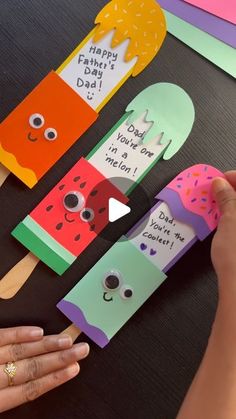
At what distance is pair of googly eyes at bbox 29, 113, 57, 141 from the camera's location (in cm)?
58

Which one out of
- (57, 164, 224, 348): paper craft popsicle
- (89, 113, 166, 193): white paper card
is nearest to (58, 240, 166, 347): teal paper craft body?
(57, 164, 224, 348): paper craft popsicle

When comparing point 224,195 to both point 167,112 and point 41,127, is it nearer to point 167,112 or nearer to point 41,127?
point 167,112

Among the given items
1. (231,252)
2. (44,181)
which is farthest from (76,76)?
(231,252)

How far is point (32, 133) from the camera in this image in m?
0.58

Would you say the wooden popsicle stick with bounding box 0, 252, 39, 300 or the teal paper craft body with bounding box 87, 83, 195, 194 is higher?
the teal paper craft body with bounding box 87, 83, 195, 194

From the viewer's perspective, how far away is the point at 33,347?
1.88ft

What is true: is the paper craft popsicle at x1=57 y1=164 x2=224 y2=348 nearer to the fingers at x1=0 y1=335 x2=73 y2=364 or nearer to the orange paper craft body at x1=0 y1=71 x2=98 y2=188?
the fingers at x1=0 y1=335 x2=73 y2=364

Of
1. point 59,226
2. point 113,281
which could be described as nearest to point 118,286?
point 113,281

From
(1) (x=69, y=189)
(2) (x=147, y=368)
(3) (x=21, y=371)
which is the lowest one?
(3) (x=21, y=371)

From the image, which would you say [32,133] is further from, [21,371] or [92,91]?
[21,371]

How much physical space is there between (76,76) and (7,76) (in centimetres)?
9

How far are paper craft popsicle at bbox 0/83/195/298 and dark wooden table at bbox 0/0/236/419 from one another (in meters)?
0.01
